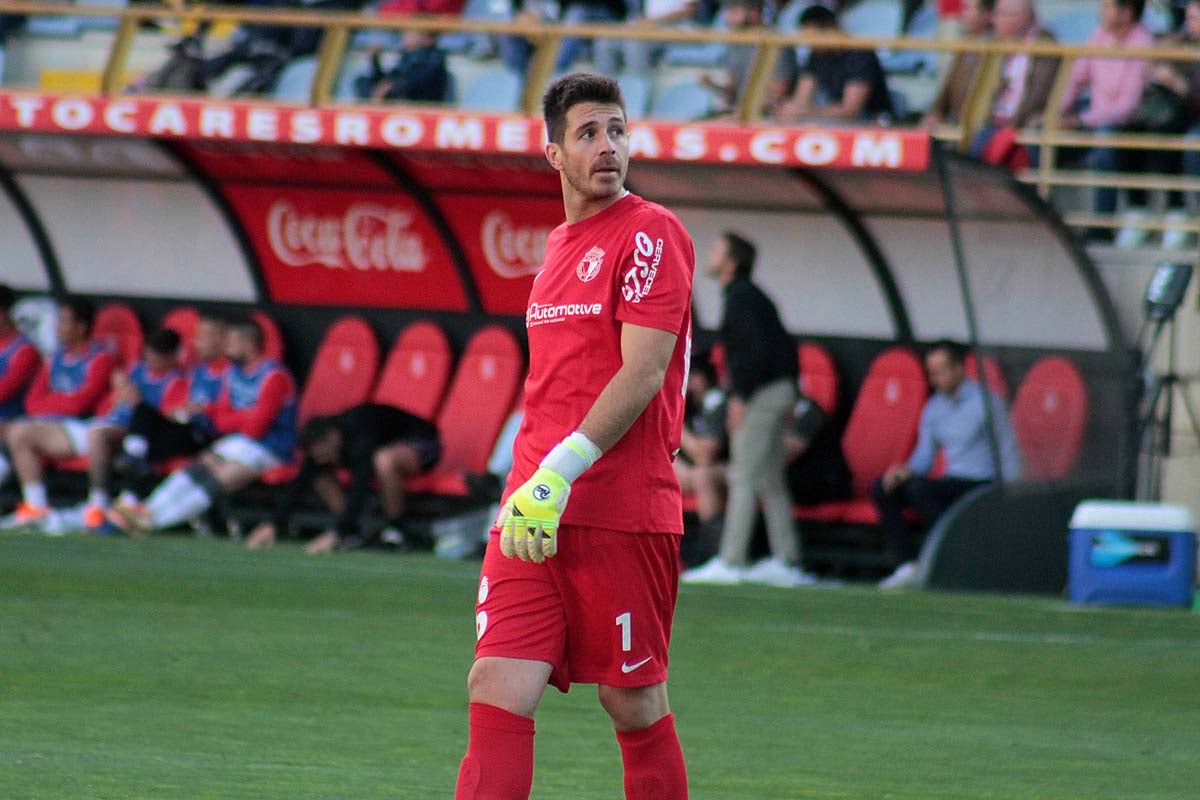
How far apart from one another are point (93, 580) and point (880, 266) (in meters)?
5.46

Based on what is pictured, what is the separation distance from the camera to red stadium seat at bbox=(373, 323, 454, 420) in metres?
15.7

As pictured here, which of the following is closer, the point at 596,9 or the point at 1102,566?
the point at 1102,566

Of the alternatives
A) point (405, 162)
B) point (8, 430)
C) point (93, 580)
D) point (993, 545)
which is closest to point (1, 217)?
point (8, 430)

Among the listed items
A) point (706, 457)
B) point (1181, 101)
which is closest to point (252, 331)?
point (706, 457)

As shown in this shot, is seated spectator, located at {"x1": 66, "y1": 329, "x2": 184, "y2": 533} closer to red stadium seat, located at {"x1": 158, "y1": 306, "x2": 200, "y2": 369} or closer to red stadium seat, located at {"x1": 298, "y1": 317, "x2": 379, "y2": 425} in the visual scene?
red stadium seat, located at {"x1": 158, "y1": 306, "x2": 200, "y2": 369}

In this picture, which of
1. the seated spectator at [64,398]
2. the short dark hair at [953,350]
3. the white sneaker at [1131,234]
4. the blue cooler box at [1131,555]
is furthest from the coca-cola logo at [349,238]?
the blue cooler box at [1131,555]

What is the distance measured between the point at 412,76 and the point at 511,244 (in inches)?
52.9

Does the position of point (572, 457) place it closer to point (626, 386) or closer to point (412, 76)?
point (626, 386)

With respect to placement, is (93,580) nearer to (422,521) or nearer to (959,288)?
(422,521)

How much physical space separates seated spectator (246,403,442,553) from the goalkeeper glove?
1014cm

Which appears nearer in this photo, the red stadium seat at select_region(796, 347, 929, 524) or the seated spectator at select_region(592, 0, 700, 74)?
the red stadium seat at select_region(796, 347, 929, 524)

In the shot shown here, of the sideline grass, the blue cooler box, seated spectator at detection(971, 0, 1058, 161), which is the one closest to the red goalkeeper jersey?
the sideline grass

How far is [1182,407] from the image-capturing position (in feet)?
44.4

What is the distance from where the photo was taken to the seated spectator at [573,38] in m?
15.1
